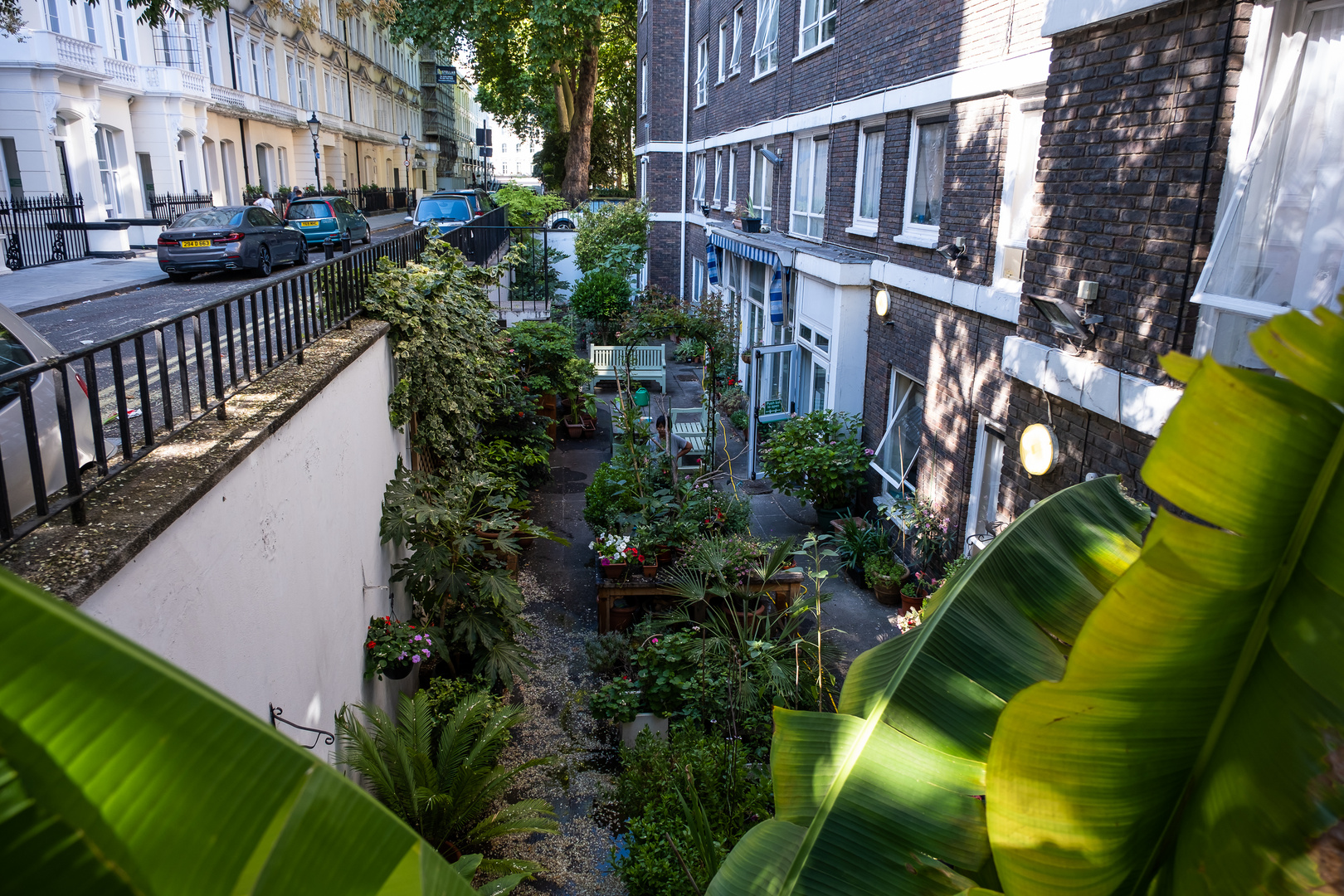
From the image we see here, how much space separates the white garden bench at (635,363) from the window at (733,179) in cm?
429

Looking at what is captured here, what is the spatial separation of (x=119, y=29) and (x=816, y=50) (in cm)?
2169

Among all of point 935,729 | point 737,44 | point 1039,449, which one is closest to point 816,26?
point 737,44

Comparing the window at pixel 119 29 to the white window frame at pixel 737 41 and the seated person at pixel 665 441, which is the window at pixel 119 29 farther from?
the seated person at pixel 665 441

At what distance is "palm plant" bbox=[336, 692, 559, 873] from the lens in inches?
207

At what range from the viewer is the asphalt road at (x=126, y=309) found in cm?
1060

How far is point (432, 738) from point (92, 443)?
11.4 feet

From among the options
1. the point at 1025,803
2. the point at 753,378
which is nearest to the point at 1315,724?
the point at 1025,803

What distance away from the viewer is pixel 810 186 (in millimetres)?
15016

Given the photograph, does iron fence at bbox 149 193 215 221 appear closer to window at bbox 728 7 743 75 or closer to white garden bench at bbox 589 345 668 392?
white garden bench at bbox 589 345 668 392

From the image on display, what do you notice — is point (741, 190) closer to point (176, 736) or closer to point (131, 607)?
point (131, 607)

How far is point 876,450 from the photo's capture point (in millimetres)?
11609

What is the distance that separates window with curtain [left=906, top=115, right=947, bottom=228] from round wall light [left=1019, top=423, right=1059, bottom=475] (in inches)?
166

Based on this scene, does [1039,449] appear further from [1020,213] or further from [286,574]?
[286,574]

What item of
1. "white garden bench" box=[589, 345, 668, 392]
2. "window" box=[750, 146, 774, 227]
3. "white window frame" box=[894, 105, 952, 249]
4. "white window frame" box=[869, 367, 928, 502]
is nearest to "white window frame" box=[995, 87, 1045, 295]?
"white window frame" box=[894, 105, 952, 249]
